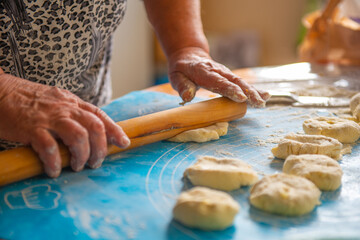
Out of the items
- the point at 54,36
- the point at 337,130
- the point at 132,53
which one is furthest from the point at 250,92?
the point at 132,53

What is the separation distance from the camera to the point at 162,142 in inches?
46.2

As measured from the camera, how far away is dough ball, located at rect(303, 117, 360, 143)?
3.72 feet

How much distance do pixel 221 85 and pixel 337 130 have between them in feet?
1.28

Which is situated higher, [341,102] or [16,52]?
[16,52]

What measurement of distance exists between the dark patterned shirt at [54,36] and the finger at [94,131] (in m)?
0.45

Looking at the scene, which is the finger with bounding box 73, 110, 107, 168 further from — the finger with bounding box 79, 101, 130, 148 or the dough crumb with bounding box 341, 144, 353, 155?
the dough crumb with bounding box 341, 144, 353, 155

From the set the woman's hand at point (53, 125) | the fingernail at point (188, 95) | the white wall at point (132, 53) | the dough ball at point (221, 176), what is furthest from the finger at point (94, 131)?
the white wall at point (132, 53)

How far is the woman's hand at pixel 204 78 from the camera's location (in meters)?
1.27

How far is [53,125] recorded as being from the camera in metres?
0.91

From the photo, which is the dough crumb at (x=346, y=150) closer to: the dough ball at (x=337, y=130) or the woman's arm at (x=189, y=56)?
the dough ball at (x=337, y=130)

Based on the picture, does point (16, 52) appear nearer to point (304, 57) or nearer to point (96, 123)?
point (96, 123)

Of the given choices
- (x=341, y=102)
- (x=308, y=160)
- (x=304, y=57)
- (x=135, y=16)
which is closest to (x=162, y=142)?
(x=308, y=160)

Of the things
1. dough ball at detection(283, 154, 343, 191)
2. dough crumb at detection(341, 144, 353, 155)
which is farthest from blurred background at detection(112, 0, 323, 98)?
dough ball at detection(283, 154, 343, 191)

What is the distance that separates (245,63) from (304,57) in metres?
2.26
